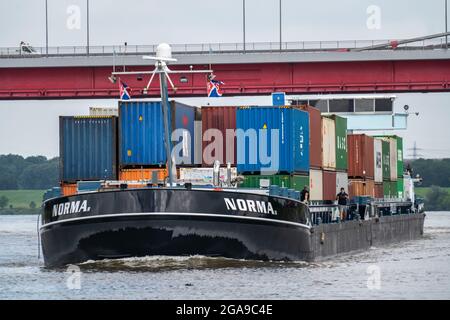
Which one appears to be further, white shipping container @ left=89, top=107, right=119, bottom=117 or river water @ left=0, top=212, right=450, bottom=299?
white shipping container @ left=89, top=107, right=119, bottom=117

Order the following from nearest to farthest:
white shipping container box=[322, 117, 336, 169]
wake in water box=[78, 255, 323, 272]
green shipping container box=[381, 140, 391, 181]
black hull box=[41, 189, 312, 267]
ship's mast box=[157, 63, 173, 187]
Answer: black hull box=[41, 189, 312, 267]
wake in water box=[78, 255, 323, 272]
ship's mast box=[157, 63, 173, 187]
white shipping container box=[322, 117, 336, 169]
green shipping container box=[381, 140, 391, 181]

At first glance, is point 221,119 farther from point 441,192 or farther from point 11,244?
point 441,192

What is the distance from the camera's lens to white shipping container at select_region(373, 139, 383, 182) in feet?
208

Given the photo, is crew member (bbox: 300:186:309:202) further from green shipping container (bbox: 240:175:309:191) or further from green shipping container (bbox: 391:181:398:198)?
green shipping container (bbox: 391:181:398:198)

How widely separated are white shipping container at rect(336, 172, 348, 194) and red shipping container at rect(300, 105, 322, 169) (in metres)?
3.79

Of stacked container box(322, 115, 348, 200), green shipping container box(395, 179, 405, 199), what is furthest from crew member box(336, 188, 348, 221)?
green shipping container box(395, 179, 405, 199)

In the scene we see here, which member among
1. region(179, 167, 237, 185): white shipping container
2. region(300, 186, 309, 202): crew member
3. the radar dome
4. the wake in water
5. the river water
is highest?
the radar dome

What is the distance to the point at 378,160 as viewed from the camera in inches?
2520

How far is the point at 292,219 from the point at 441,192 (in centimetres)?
13146

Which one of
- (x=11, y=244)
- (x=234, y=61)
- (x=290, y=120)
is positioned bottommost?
(x=11, y=244)

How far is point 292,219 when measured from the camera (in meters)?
41.7

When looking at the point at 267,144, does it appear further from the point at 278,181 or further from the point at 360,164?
the point at 360,164

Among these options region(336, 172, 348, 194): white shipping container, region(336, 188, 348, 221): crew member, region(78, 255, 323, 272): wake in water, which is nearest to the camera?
region(78, 255, 323, 272): wake in water
